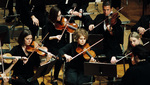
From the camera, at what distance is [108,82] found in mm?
3836

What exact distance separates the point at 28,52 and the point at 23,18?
34.7 inches

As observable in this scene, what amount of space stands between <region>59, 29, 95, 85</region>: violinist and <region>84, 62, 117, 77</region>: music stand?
0.29 metres

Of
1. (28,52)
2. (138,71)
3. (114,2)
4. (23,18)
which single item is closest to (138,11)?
(114,2)

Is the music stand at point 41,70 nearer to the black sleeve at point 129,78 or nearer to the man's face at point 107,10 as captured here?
the black sleeve at point 129,78

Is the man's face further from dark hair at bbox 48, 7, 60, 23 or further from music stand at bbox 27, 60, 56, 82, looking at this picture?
music stand at bbox 27, 60, 56, 82

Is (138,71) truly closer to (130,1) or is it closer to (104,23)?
(104,23)

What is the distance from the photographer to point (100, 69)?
10.2ft

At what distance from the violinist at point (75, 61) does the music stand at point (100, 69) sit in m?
0.29

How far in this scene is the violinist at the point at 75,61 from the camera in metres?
3.45

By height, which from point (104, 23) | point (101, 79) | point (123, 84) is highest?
point (104, 23)

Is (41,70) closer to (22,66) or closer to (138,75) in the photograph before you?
(22,66)

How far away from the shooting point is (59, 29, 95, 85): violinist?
11.3 ft

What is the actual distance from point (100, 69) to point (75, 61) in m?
0.56

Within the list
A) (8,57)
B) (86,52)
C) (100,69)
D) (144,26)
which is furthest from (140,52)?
(144,26)
